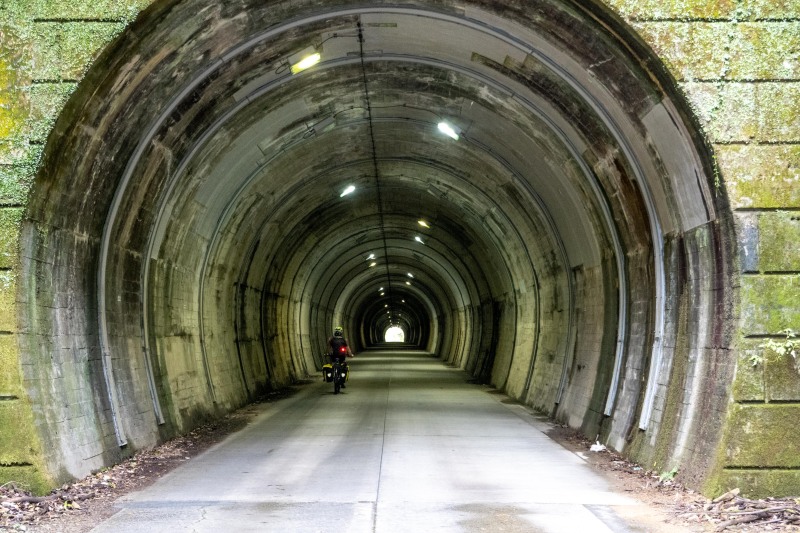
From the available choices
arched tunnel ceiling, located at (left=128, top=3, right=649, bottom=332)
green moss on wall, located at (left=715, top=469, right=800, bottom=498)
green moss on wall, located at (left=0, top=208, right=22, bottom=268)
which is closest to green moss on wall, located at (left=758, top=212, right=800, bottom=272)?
green moss on wall, located at (left=715, top=469, right=800, bottom=498)

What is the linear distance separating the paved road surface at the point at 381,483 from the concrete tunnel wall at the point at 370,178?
886 mm

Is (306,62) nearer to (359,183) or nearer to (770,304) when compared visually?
(770,304)

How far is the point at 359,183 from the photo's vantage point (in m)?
18.1

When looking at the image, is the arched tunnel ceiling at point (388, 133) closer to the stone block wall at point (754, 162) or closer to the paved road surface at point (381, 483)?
the stone block wall at point (754, 162)

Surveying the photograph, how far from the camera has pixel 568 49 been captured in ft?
27.3

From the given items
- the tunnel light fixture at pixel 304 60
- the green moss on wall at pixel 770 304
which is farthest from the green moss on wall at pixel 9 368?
the green moss on wall at pixel 770 304

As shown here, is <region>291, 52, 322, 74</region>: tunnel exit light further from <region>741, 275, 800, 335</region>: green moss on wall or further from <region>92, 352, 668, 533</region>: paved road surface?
<region>741, 275, 800, 335</region>: green moss on wall

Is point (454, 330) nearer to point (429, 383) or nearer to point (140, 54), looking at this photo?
point (429, 383)

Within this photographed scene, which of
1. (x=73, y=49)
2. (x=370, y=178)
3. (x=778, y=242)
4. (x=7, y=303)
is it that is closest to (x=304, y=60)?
(x=73, y=49)

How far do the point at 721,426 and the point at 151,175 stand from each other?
679 centimetres

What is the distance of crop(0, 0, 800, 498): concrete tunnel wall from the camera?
24.4ft

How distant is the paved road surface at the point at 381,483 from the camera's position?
6.46 metres

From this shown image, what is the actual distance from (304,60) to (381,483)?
17.4 feet

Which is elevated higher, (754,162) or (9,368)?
(754,162)
